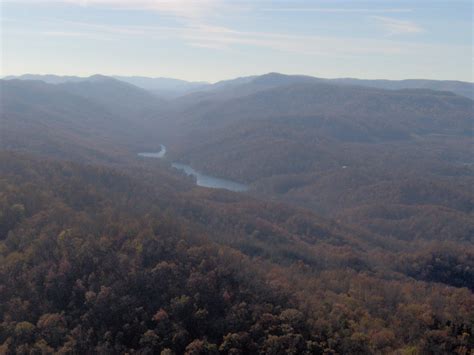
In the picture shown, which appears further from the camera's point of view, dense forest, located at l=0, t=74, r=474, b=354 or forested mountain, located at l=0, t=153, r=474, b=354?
dense forest, located at l=0, t=74, r=474, b=354

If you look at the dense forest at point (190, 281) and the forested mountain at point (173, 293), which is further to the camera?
the dense forest at point (190, 281)

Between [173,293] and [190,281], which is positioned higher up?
[190,281]

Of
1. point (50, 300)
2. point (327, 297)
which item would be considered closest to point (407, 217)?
point (327, 297)

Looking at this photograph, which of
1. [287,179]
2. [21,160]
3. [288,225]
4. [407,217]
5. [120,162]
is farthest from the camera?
[287,179]

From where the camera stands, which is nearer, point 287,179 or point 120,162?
point 120,162

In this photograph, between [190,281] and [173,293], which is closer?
[173,293]

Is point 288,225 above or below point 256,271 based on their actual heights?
below

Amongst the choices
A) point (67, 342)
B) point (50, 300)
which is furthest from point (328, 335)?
point (50, 300)

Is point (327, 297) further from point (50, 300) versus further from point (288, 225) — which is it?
point (288, 225)

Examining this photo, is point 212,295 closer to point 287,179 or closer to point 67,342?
point 67,342

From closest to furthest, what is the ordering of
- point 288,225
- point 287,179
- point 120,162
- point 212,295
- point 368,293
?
point 212,295 < point 368,293 < point 288,225 < point 120,162 < point 287,179
